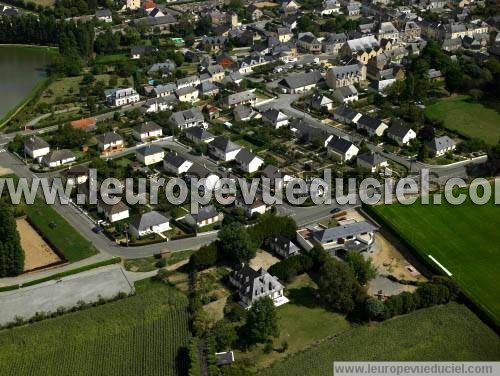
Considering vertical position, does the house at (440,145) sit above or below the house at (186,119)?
below

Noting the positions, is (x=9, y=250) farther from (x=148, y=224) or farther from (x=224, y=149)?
(x=224, y=149)

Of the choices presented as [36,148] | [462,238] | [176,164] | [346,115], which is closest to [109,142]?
[36,148]

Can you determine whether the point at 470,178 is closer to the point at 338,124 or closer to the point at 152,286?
the point at 338,124

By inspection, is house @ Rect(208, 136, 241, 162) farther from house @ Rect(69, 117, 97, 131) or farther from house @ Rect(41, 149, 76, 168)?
house @ Rect(69, 117, 97, 131)

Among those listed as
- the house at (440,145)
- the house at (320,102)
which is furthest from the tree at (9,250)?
the house at (320,102)

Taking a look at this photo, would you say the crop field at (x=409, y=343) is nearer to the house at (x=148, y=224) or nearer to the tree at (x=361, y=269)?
the tree at (x=361, y=269)

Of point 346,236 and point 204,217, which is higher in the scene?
point 204,217

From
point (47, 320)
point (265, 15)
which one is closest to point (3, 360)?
point (47, 320)
